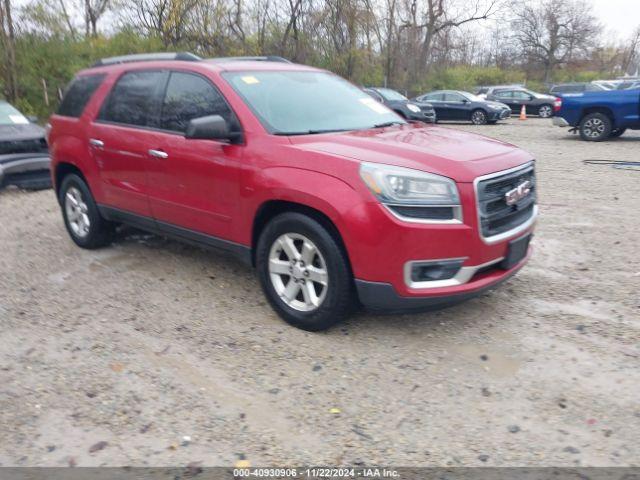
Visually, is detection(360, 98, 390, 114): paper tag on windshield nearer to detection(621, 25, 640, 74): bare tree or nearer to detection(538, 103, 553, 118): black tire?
detection(538, 103, 553, 118): black tire

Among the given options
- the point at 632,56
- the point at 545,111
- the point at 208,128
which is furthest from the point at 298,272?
the point at 632,56

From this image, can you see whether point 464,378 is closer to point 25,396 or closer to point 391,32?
point 25,396

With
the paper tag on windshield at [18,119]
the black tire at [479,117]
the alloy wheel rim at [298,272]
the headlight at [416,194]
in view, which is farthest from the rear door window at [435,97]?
the headlight at [416,194]

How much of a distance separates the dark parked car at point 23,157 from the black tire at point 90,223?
336 centimetres

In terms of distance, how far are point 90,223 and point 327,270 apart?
A: 10.2 feet

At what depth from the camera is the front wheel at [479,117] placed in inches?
874

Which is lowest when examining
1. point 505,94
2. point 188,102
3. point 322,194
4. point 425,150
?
point 322,194

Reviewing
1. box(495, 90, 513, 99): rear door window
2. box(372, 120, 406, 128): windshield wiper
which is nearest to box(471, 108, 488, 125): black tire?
box(495, 90, 513, 99): rear door window

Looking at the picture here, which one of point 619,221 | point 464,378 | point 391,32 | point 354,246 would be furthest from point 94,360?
point 391,32

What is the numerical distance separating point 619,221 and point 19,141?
28.4 ft

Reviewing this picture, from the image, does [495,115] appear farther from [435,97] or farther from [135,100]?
[135,100]

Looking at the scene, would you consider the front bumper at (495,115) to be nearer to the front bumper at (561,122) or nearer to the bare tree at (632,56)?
the front bumper at (561,122)

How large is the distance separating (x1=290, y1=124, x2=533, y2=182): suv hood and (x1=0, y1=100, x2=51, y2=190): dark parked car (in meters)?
6.64

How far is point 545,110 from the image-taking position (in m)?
26.3
